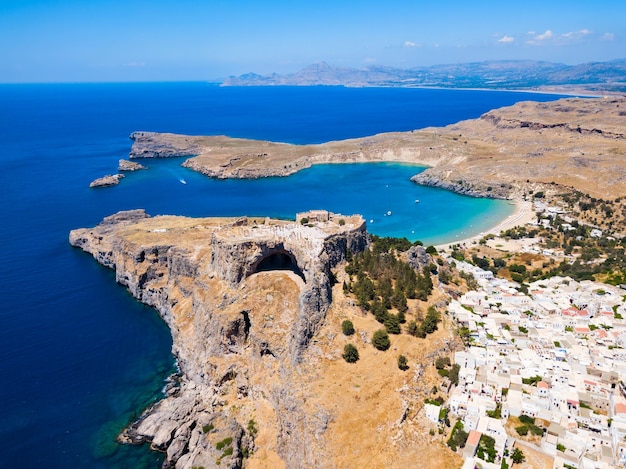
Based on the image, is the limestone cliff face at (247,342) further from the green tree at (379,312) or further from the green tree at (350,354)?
the green tree at (379,312)

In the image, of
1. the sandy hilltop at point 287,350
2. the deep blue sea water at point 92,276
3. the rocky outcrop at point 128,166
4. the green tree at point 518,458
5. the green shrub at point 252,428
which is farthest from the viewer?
the rocky outcrop at point 128,166

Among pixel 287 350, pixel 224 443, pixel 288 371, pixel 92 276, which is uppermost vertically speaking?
pixel 287 350

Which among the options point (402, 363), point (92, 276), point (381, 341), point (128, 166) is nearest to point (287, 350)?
point (381, 341)

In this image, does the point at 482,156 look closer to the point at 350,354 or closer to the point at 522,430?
the point at 350,354

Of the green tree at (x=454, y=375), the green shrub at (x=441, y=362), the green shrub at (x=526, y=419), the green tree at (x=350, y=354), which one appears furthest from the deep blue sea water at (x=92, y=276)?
the green shrub at (x=526, y=419)

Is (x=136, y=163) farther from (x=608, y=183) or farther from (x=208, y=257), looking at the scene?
(x=608, y=183)

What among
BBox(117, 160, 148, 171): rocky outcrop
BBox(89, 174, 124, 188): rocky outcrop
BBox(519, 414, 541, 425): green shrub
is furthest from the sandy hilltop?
BBox(117, 160, 148, 171): rocky outcrop
